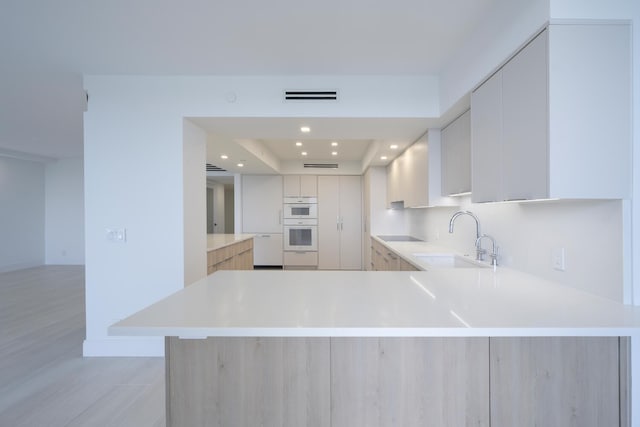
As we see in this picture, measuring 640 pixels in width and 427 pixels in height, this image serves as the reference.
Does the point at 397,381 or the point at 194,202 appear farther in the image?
the point at 194,202

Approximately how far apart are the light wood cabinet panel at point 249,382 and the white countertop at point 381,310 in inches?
6.5

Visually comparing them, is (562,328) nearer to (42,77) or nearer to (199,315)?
(199,315)

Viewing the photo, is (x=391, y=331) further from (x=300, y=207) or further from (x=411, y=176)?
(x=300, y=207)

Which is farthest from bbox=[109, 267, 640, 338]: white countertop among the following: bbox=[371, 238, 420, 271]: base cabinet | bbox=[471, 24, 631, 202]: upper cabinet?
bbox=[371, 238, 420, 271]: base cabinet

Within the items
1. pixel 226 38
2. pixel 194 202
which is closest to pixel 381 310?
pixel 226 38

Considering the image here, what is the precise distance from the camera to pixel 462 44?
6.77 ft

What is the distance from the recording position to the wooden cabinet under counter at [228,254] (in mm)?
3523

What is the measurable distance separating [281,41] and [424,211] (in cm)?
306

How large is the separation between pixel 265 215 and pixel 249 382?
18.7ft

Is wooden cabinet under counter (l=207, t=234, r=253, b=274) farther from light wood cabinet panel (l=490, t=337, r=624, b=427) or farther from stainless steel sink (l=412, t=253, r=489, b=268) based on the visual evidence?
light wood cabinet panel (l=490, t=337, r=624, b=427)

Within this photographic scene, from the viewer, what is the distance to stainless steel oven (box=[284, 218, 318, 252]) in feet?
22.2

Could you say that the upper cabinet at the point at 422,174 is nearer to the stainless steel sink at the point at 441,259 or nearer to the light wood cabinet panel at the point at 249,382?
the stainless steel sink at the point at 441,259

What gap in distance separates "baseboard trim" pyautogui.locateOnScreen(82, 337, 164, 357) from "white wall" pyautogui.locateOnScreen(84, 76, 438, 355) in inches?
0.4

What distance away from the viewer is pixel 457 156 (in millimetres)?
2557
